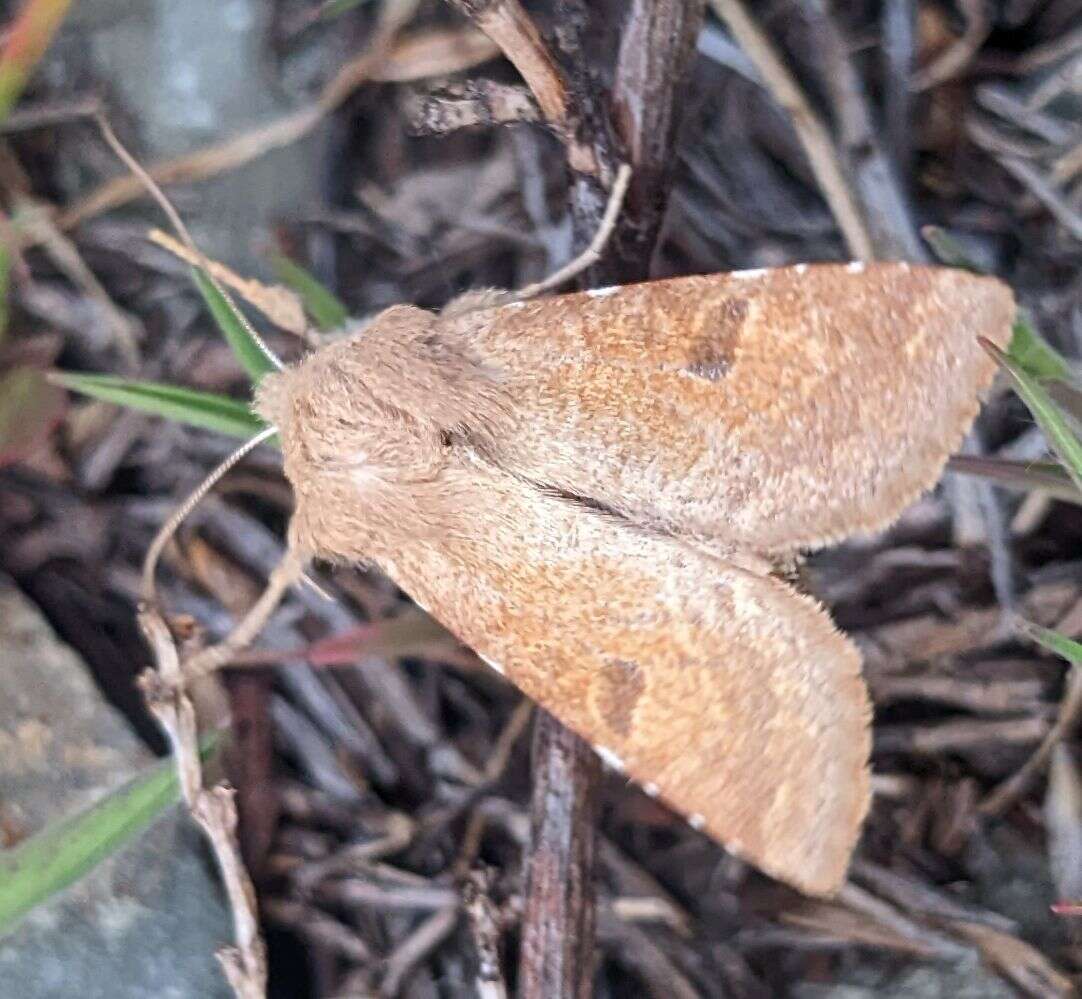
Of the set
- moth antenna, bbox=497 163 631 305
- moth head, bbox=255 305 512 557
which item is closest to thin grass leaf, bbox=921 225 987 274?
moth antenna, bbox=497 163 631 305

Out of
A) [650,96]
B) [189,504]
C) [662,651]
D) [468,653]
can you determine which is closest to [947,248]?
[650,96]

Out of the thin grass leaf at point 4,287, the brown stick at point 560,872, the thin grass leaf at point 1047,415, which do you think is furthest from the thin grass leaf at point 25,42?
the thin grass leaf at point 1047,415

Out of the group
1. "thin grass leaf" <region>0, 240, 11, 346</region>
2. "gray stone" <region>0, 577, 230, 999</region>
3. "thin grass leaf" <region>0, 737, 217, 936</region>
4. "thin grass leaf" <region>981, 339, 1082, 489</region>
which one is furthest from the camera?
"thin grass leaf" <region>0, 240, 11, 346</region>

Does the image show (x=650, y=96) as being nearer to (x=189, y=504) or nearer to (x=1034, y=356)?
(x=1034, y=356)

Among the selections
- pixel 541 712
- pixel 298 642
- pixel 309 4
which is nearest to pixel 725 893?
pixel 541 712

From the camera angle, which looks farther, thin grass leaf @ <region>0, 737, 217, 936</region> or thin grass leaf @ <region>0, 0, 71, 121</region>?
thin grass leaf @ <region>0, 0, 71, 121</region>

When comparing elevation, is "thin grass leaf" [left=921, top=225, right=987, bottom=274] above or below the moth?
above

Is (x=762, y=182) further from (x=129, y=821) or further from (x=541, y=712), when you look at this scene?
(x=129, y=821)

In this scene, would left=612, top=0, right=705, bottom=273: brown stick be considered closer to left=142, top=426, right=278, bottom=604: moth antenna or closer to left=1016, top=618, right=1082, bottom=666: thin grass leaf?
left=142, top=426, right=278, bottom=604: moth antenna

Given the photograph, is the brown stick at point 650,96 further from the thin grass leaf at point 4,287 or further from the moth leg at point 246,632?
the thin grass leaf at point 4,287
